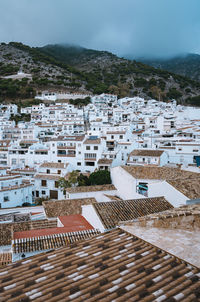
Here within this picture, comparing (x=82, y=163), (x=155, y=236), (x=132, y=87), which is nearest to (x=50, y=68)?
(x=132, y=87)

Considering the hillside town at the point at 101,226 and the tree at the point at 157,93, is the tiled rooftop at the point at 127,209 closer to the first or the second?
the hillside town at the point at 101,226

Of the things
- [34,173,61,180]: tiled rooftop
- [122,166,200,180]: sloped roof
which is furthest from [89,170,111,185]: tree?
[34,173,61,180]: tiled rooftop

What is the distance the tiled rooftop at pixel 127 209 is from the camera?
31.6ft

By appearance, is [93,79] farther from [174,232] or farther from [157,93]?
[174,232]

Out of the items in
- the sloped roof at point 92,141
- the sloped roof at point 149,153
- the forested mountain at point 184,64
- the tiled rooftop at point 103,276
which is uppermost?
the forested mountain at point 184,64

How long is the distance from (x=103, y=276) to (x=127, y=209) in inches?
275

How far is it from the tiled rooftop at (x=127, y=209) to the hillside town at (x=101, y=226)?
45 mm

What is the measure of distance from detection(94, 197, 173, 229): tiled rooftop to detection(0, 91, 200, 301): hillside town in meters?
0.05

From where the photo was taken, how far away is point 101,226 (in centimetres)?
941

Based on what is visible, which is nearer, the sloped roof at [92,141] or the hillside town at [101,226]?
the hillside town at [101,226]

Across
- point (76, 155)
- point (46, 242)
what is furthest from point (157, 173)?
point (76, 155)

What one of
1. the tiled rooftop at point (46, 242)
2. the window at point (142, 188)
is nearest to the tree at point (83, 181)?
the window at point (142, 188)

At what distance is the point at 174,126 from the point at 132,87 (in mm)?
56512

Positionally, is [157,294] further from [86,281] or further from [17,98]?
[17,98]
